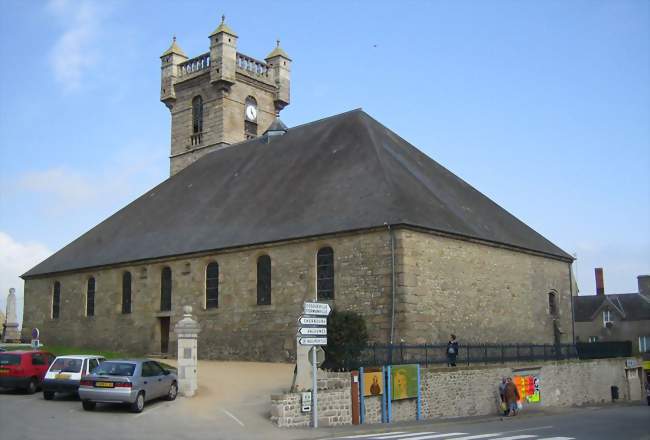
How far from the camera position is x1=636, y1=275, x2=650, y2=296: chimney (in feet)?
187

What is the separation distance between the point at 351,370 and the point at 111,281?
17766mm

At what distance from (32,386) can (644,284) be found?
49039 mm

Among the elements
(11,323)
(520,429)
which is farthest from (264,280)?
(11,323)

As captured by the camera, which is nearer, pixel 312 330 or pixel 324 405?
pixel 312 330

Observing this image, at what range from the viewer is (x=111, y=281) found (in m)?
34.1

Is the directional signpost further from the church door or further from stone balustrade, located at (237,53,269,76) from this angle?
stone balustrade, located at (237,53,269,76)

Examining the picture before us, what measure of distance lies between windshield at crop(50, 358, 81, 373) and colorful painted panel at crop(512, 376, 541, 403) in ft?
45.7

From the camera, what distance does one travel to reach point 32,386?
801 inches

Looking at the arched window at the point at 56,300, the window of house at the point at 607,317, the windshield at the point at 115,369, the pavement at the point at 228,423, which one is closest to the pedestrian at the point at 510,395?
the pavement at the point at 228,423

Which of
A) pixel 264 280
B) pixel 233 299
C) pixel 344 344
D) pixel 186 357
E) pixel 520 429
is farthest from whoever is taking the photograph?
pixel 233 299

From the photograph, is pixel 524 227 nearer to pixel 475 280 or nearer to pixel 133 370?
pixel 475 280

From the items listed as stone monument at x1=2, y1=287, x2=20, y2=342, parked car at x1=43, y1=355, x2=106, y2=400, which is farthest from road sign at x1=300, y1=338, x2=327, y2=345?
stone monument at x1=2, y1=287, x2=20, y2=342

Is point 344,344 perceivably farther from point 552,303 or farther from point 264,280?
point 552,303

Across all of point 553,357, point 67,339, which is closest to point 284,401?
point 553,357
